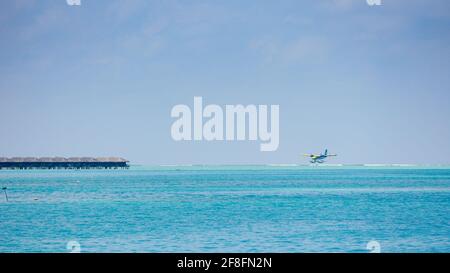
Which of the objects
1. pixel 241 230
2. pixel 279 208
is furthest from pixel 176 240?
pixel 279 208

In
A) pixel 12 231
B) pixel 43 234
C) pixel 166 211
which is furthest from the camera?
pixel 166 211
